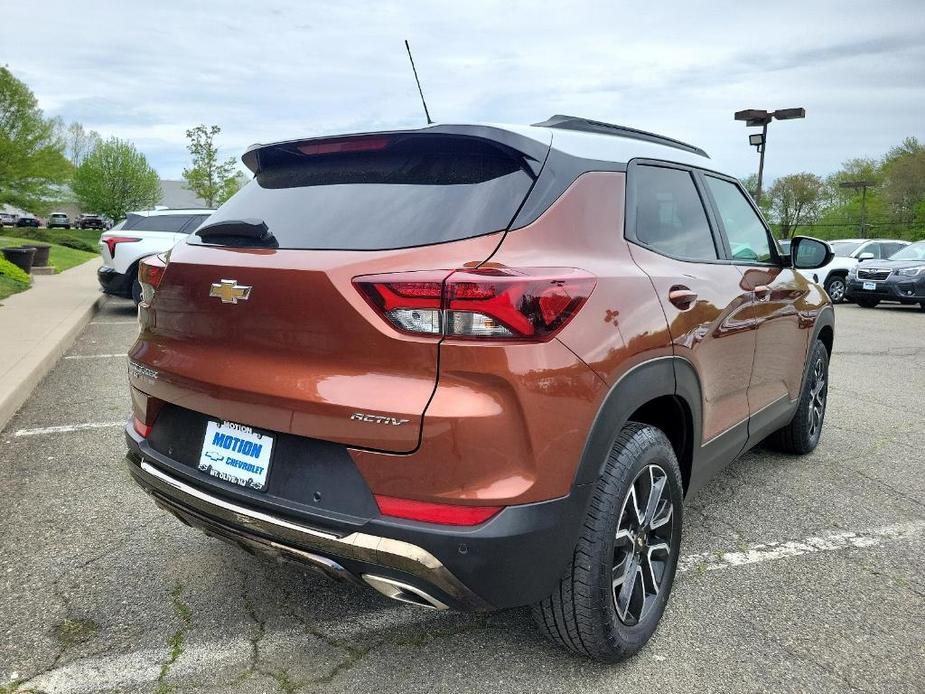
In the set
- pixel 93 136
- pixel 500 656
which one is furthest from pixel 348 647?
pixel 93 136

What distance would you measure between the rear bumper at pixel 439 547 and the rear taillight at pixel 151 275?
860 millimetres

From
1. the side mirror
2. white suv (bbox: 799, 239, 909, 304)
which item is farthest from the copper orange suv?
white suv (bbox: 799, 239, 909, 304)

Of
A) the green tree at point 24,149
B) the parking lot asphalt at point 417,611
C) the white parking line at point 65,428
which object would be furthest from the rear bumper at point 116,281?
the green tree at point 24,149

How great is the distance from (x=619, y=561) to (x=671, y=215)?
1341mm

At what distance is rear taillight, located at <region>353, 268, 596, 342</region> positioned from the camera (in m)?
1.94

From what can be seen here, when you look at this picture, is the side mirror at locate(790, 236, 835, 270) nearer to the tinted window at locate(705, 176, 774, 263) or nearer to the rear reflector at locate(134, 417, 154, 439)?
the tinted window at locate(705, 176, 774, 263)

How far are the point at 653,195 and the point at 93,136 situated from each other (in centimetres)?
10325

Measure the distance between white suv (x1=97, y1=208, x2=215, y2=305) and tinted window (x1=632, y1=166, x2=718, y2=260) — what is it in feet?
30.6

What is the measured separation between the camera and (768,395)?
369cm

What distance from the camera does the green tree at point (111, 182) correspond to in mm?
65125

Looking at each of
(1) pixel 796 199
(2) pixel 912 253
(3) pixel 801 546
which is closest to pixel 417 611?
(3) pixel 801 546

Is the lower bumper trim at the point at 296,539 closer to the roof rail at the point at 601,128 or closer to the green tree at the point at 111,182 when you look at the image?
the roof rail at the point at 601,128

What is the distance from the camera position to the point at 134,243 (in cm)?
1121

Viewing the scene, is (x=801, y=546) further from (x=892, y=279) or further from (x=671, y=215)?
(x=892, y=279)
